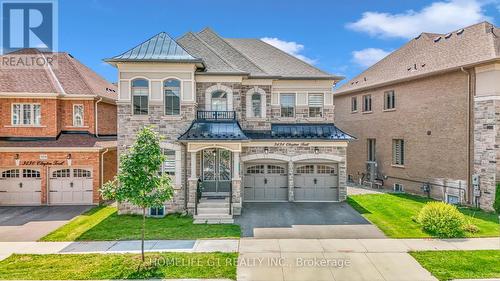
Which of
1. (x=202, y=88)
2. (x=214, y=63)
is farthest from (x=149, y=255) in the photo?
(x=214, y=63)

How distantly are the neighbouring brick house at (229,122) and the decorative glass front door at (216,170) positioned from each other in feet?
0.18

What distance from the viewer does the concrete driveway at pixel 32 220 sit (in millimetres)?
12616

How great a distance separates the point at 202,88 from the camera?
55.8ft

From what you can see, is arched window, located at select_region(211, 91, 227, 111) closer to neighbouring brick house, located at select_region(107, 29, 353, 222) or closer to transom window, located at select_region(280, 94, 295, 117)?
neighbouring brick house, located at select_region(107, 29, 353, 222)

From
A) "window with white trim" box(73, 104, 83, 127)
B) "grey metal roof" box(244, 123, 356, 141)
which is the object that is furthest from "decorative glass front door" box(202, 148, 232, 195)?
"window with white trim" box(73, 104, 83, 127)

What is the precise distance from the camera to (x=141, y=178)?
31.9 ft

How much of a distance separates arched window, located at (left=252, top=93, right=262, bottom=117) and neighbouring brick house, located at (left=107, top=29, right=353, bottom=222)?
6 cm


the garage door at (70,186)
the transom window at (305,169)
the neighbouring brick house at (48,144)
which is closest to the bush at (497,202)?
the transom window at (305,169)

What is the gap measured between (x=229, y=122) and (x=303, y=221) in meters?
6.36

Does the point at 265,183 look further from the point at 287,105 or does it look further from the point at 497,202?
the point at 497,202

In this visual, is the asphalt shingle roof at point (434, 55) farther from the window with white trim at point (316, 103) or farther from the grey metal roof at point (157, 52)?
the grey metal roof at point (157, 52)

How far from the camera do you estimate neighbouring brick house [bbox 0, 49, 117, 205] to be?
691 inches

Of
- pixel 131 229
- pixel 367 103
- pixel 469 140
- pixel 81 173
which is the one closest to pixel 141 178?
pixel 131 229

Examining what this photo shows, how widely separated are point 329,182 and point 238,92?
296 inches
